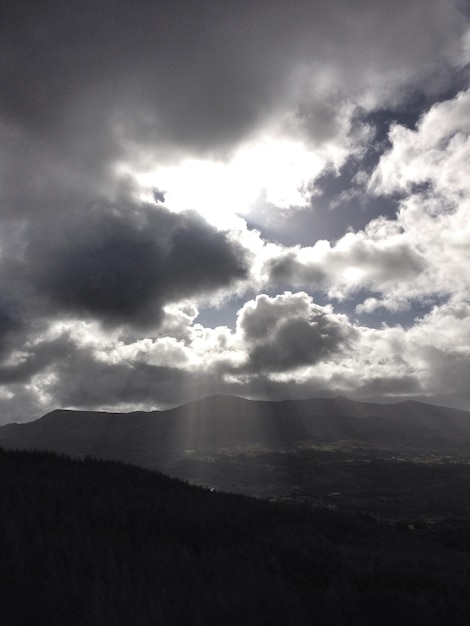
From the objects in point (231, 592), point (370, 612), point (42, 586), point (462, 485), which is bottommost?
point (462, 485)

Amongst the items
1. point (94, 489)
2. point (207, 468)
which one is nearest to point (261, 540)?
point (94, 489)

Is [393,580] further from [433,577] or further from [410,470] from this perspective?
[410,470]

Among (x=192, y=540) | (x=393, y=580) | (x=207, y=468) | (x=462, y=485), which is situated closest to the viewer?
(x=393, y=580)

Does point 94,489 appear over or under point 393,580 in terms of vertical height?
over

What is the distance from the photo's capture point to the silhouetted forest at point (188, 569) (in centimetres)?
838

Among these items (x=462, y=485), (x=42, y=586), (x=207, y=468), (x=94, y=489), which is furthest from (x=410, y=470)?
(x=42, y=586)

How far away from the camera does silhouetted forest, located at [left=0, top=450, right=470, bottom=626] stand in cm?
838

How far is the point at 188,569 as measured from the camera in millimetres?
11039

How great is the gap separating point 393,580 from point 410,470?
123m

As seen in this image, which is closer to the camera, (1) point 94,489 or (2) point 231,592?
(2) point 231,592

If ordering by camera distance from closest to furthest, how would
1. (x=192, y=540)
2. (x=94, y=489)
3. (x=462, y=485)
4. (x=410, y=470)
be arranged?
(x=192, y=540) → (x=94, y=489) → (x=462, y=485) → (x=410, y=470)

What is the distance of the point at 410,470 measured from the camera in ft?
393

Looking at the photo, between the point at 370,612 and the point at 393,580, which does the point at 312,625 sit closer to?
the point at 370,612

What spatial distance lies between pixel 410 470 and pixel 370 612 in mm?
125266
